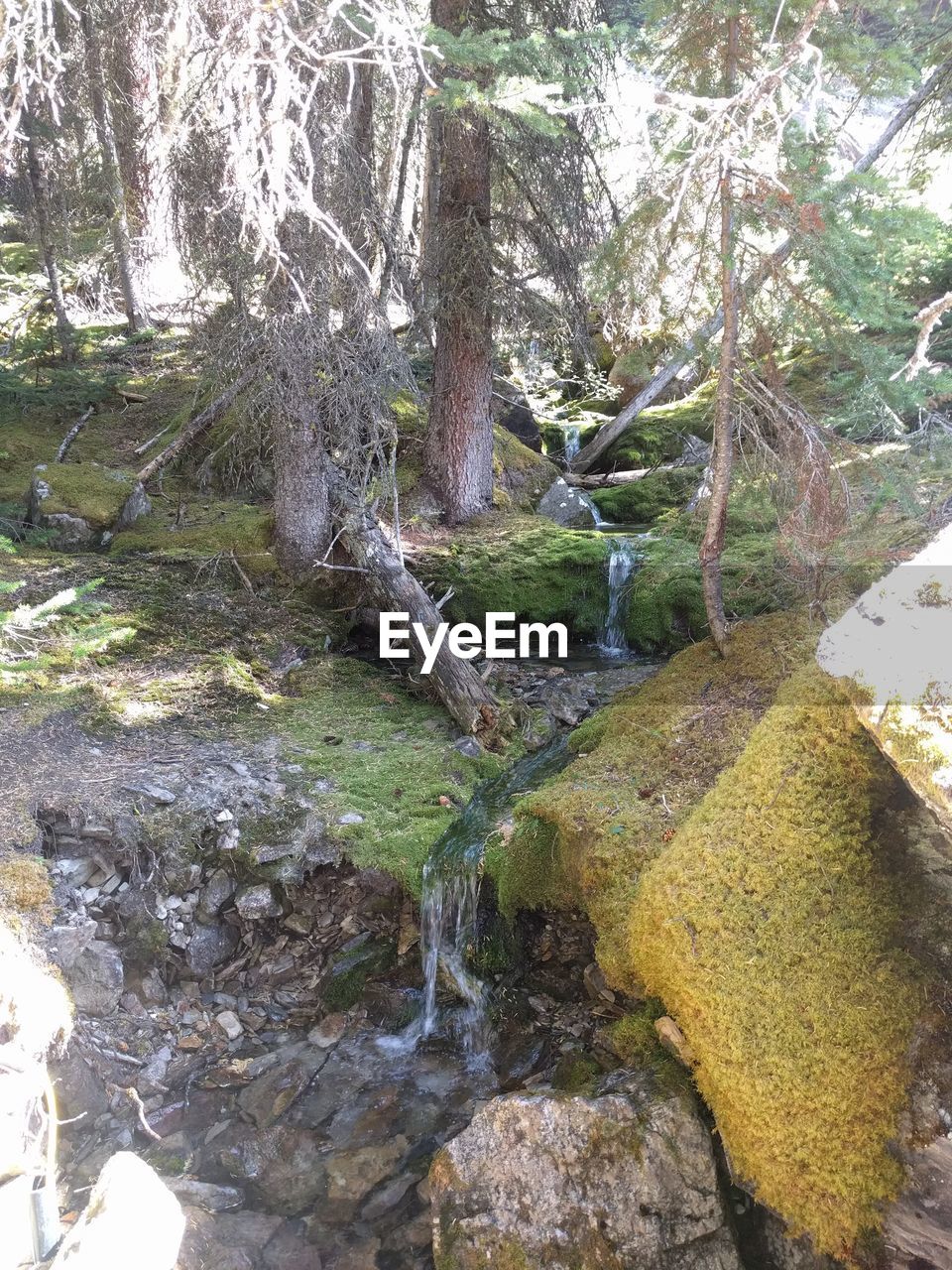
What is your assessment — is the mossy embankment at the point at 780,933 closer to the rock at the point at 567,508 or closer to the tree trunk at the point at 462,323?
the tree trunk at the point at 462,323

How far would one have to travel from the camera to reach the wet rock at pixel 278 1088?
4.06 meters

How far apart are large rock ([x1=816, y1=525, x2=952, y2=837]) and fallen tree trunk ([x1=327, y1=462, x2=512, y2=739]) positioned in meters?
3.44

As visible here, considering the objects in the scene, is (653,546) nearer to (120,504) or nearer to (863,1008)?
(863,1008)

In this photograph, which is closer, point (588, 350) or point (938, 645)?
point (938, 645)

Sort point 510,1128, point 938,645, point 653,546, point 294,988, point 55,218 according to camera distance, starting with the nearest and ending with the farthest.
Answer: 1. point 938,645
2. point 510,1128
3. point 294,988
4. point 653,546
5. point 55,218

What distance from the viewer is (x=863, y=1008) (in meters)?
2.99

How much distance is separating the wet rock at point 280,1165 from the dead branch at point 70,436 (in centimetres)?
937

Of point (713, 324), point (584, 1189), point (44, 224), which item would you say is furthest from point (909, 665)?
point (44, 224)

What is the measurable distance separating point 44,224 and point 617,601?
1050cm

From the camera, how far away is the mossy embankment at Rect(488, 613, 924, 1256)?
2.85 meters

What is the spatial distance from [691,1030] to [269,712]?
427 centimetres

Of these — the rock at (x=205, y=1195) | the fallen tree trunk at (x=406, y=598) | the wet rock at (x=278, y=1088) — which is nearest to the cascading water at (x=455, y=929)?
the wet rock at (x=278, y=1088)

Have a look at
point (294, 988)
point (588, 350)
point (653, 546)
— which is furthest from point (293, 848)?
point (588, 350)

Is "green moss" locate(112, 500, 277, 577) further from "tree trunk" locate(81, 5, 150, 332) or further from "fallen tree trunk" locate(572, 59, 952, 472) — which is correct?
"fallen tree trunk" locate(572, 59, 952, 472)
